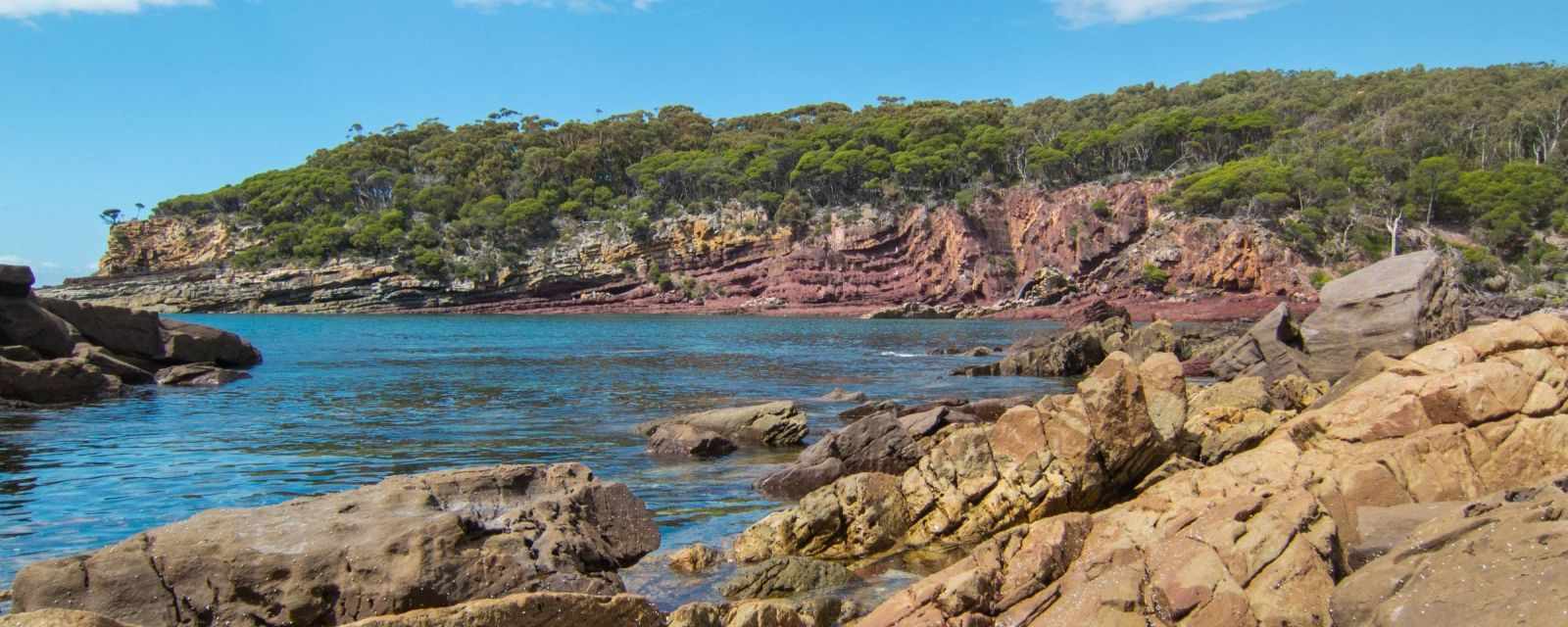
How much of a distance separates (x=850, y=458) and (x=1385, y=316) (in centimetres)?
1400

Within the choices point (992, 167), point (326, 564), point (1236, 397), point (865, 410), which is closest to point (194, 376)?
point (865, 410)

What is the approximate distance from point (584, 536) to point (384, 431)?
42.6 ft

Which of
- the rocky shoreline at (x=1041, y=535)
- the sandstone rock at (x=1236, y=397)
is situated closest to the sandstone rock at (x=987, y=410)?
the sandstone rock at (x=1236, y=397)

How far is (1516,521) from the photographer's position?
19.2 ft

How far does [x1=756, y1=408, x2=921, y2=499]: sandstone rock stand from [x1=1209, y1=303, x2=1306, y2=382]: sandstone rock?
37.0ft

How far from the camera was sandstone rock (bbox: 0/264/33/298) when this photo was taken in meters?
27.4

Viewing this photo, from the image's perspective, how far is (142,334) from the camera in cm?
3269

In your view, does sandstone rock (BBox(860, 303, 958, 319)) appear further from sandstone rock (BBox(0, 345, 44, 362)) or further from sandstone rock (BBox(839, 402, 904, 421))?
sandstone rock (BBox(0, 345, 44, 362))

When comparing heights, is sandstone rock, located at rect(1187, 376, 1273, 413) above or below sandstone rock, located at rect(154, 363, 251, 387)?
below

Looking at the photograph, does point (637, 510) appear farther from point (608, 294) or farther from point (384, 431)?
point (608, 294)

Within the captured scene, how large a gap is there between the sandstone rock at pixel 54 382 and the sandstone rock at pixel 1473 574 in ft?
92.0

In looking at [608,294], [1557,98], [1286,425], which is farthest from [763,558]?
[1557,98]

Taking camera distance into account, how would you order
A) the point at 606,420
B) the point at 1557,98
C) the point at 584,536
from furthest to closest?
the point at 1557,98
the point at 606,420
the point at 584,536

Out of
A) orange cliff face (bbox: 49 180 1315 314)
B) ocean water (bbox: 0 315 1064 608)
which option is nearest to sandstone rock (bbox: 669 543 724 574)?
ocean water (bbox: 0 315 1064 608)
